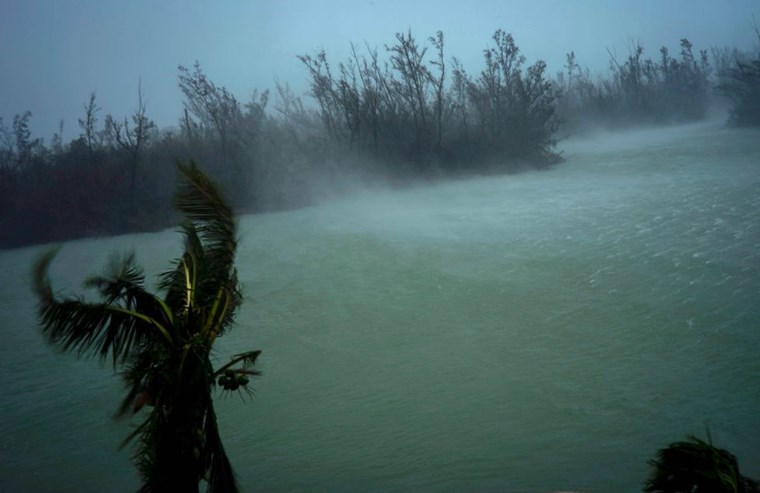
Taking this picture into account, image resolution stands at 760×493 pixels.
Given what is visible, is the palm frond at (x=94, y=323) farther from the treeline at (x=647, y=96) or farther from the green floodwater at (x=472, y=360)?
the treeline at (x=647, y=96)

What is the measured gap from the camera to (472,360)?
7.00 m

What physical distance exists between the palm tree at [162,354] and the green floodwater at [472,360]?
5.59 feet

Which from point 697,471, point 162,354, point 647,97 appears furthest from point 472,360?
point 647,97

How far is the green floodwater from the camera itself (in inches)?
203

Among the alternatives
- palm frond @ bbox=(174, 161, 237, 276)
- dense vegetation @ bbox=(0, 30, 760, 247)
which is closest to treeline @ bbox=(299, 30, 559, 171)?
dense vegetation @ bbox=(0, 30, 760, 247)

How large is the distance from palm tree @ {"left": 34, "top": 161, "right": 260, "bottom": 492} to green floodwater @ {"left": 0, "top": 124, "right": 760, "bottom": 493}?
171 cm

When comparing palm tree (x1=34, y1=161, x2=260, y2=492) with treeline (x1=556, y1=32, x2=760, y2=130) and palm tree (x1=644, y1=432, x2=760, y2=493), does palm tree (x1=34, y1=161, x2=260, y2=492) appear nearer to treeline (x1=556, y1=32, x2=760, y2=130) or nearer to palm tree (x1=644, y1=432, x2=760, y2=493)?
palm tree (x1=644, y1=432, x2=760, y2=493)

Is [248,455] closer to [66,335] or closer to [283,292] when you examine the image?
[66,335]

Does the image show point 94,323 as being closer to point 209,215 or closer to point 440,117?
point 209,215

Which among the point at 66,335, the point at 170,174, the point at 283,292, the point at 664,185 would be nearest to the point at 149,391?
Result: the point at 66,335

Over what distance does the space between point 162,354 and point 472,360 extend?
4.12 meters

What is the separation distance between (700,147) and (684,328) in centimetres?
1566

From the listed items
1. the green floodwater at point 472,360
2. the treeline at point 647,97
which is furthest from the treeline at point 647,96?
the green floodwater at point 472,360

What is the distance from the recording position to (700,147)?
20.4m
